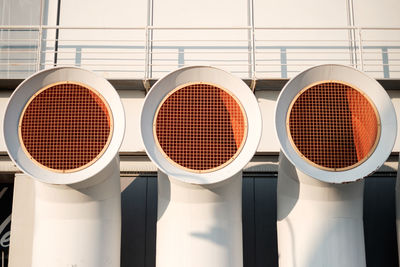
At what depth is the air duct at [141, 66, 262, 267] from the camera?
5867mm

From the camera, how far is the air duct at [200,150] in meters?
5.87

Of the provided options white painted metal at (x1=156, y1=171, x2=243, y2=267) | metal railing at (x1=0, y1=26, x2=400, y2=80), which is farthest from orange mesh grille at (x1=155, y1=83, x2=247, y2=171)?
metal railing at (x1=0, y1=26, x2=400, y2=80)

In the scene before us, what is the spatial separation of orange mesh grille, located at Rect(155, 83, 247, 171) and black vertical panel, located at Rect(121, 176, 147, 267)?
243 cm

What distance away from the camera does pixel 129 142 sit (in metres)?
7.94

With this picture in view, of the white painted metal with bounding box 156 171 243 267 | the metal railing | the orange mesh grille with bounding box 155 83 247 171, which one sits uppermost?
the metal railing

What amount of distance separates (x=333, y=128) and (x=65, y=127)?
290 centimetres

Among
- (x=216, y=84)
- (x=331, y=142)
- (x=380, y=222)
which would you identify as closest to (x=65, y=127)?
(x=216, y=84)

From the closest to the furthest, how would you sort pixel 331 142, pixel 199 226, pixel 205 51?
pixel 199 226 → pixel 331 142 → pixel 205 51

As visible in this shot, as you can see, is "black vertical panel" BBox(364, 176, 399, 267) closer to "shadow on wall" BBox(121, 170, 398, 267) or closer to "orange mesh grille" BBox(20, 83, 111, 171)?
"shadow on wall" BBox(121, 170, 398, 267)

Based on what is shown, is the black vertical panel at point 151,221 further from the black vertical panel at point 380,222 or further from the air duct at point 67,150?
the black vertical panel at point 380,222

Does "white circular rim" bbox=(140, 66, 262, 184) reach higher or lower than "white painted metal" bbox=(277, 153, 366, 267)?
higher

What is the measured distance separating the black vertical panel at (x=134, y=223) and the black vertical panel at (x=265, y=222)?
166 cm

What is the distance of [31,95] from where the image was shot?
5.97 meters

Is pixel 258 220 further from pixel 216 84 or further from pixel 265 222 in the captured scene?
pixel 216 84
